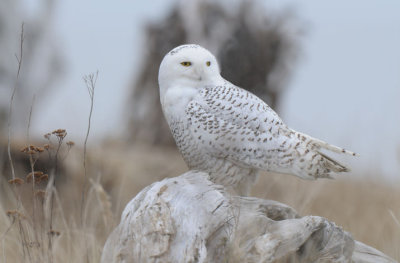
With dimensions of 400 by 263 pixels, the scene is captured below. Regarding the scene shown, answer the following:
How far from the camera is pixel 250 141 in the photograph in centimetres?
239

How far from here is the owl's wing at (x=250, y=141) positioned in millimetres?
2377

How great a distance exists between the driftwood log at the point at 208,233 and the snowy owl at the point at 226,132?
149 mm

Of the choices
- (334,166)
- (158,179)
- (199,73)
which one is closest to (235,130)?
(199,73)

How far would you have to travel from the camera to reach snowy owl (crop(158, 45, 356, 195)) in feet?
7.82

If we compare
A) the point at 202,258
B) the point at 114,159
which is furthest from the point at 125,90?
the point at 202,258

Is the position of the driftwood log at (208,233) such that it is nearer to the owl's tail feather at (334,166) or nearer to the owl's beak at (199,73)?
the owl's tail feather at (334,166)

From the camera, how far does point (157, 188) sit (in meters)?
2.33

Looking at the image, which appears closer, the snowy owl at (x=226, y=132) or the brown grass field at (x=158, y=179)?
the snowy owl at (x=226, y=132)

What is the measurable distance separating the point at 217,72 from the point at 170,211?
2.42 feet

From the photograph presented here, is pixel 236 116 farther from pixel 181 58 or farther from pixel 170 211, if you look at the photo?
pixel 170 211

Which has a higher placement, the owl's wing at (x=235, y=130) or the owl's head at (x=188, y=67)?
the owl's head at (x=188, y=67)

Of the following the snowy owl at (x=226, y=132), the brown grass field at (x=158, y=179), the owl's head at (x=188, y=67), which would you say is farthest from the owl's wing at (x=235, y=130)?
the brown grass field at (x=158, y=179)

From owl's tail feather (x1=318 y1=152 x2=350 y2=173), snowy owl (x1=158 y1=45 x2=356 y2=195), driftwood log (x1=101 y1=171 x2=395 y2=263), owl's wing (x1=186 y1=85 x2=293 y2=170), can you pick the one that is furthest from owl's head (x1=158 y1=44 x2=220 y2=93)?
owl's tail feather (x1=318 y1=152 x2=350 y2=173)

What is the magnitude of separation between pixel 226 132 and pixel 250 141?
12cm
